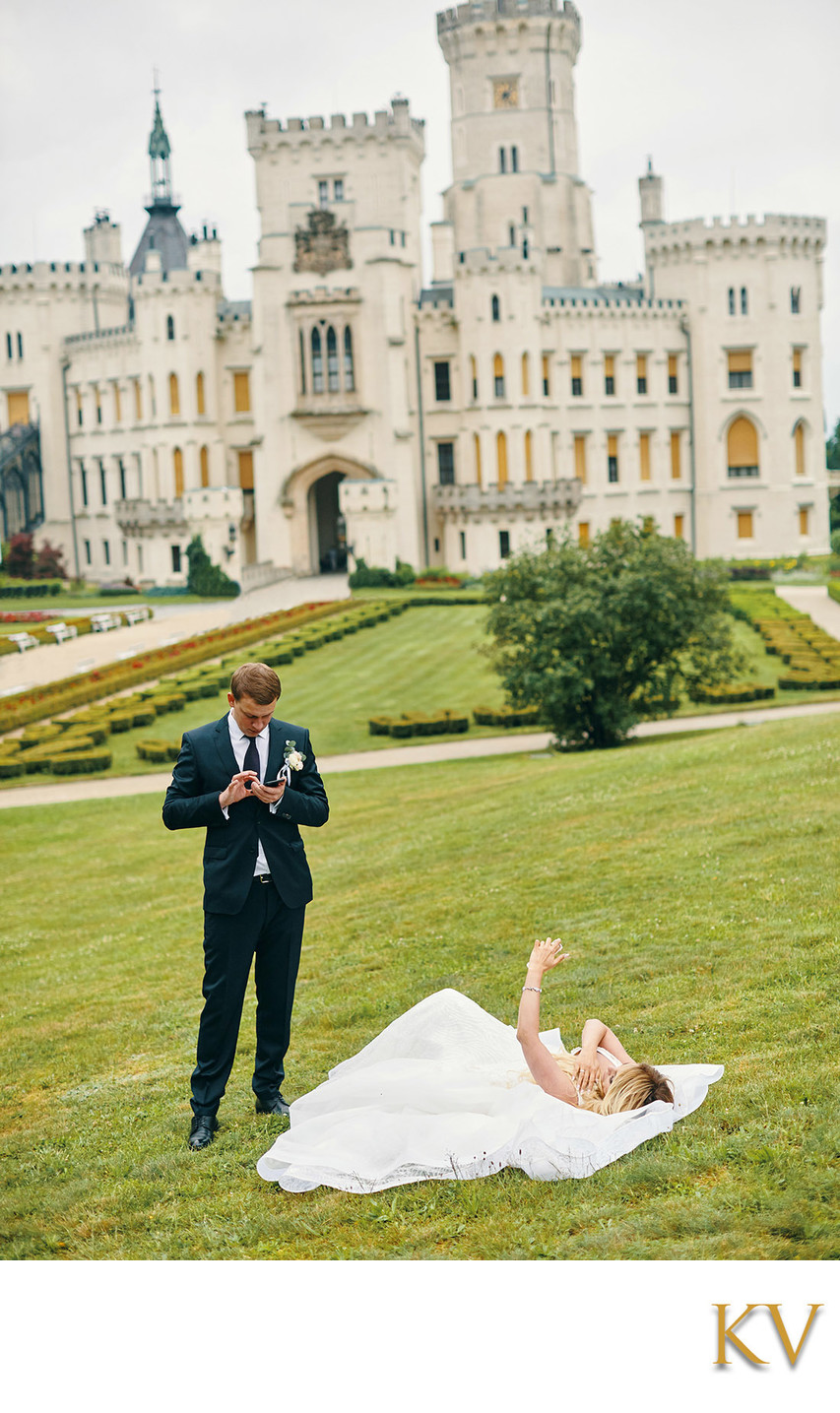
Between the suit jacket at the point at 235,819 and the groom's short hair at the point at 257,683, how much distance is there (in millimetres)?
280

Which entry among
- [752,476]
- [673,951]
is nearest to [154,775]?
[673,951]

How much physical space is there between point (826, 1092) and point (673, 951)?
2.31 metres

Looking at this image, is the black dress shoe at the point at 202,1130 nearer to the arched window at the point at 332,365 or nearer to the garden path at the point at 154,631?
the garden path at the point at 154,631

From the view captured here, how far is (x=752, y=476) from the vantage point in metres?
61.2

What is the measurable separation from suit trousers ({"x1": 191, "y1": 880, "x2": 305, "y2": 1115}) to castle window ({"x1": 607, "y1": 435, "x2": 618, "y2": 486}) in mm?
55618

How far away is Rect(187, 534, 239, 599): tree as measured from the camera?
53.6 m

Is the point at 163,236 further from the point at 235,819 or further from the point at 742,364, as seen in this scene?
the point at 235,819

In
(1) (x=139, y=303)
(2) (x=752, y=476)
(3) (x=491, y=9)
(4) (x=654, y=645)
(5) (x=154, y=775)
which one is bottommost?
(5) (x=154, y=775)

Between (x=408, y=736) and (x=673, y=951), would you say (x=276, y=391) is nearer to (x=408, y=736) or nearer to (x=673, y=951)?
(x=408, y=736)

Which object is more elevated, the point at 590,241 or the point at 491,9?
the point at 491,9

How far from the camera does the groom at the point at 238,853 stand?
5922mm

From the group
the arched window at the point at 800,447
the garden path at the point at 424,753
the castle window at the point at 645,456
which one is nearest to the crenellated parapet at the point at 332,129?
the castle window at the point at 645,456

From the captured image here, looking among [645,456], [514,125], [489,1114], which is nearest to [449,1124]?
[489,1114]
